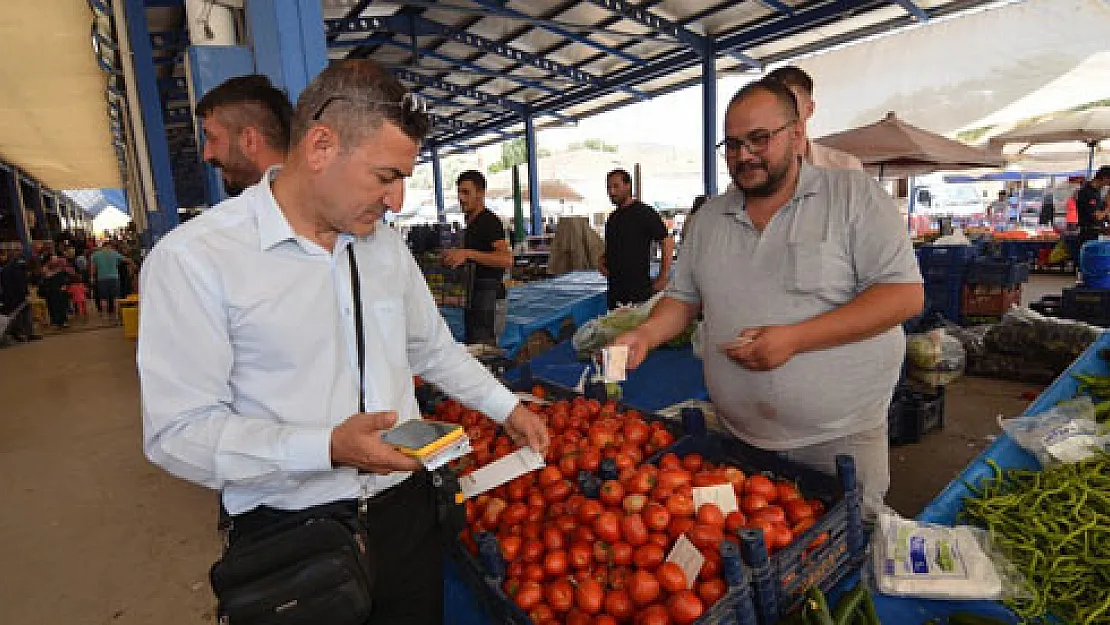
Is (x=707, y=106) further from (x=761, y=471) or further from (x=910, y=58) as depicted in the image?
(x=761, y=471)

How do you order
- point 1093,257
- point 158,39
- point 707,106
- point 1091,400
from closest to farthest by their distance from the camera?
point 1091,400 → point 1093,257 → point 158,39 → point 707,106

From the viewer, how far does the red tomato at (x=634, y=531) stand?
5.52 ft

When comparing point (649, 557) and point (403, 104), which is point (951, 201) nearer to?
point (649, 557)

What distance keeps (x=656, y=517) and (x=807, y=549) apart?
1.31 ft

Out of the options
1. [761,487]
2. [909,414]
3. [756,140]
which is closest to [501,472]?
[761,487]

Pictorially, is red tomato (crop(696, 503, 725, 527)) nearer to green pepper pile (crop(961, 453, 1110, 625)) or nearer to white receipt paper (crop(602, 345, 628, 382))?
white receipt paper (crop(602, 345, 628, 382))

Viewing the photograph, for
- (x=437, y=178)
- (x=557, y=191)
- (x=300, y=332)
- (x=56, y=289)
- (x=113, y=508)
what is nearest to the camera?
(x=300, y=332)

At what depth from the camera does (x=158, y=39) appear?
9.18 meters

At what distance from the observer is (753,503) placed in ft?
5.65

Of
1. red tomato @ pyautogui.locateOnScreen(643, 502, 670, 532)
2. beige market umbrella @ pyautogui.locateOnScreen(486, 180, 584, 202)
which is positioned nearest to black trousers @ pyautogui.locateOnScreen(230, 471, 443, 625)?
red tomato @ pyautogui.locateOnScreen(643, 502, 670, 532)

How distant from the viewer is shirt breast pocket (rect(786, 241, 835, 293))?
6.31 ft

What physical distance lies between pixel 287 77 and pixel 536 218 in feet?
53.5

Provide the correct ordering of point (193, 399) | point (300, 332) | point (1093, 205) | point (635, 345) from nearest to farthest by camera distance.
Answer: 1. point (193, 399)
2. point (300, 332)
3. point (635, 345)
4. point (1093, 205)

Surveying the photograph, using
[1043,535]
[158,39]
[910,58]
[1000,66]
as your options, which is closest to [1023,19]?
[1000,66]
